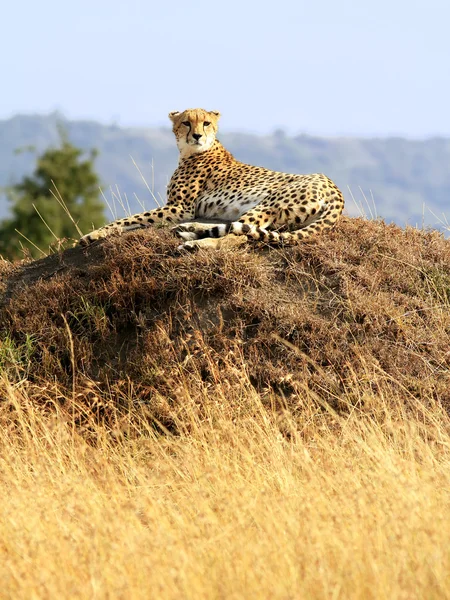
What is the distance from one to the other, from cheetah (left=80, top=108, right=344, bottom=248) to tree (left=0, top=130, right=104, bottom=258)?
1993 cm

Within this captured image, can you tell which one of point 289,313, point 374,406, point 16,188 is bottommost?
point 16,188

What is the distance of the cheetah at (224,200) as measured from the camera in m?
6.96

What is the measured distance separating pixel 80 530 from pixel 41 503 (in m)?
0.41

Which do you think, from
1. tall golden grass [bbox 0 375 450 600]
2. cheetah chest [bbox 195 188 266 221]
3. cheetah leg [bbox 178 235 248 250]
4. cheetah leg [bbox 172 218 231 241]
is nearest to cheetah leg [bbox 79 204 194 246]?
cheetah chest [bbox 195 188 266 221]

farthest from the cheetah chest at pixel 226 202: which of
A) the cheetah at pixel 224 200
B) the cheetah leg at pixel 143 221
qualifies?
the cheetah leg at pixel 143 221

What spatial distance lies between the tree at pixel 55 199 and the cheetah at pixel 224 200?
19934 millimetres

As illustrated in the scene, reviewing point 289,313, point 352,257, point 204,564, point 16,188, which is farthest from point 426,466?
point 16,188

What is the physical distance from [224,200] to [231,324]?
1.66 meters

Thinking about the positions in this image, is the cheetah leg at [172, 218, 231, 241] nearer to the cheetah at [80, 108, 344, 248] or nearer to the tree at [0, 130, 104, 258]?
the cheetah at [80, 108, 344, 248]

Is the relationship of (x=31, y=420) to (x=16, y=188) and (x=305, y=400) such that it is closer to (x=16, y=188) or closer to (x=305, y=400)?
(x=305, y=400)

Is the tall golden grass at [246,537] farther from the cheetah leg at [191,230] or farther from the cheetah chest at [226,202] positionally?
the cheetah chest at [226,202]

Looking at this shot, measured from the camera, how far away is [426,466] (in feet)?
13.6

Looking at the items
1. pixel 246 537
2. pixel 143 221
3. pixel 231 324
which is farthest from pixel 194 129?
pixel 246 537

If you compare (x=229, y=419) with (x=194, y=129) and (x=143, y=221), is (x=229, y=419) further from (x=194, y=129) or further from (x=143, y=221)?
(x=194, y=129)
